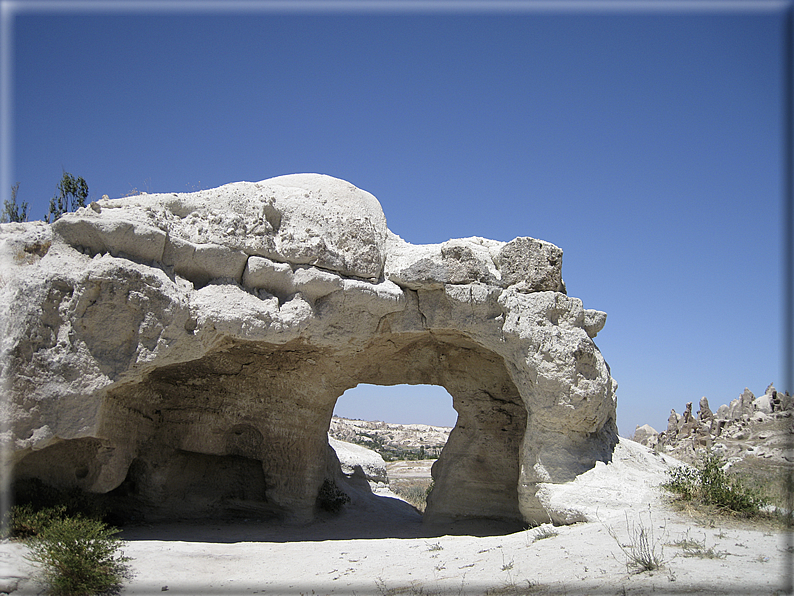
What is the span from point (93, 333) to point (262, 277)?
206cm

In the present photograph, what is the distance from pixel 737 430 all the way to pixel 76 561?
1735cm

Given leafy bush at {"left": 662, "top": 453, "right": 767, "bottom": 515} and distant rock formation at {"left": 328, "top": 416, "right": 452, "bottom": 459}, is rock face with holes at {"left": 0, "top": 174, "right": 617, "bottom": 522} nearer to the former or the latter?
leafy bush at {"left": 662, "top": 453, "right": 767, "bottom": 515}

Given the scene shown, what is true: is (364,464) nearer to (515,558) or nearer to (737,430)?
(515,558)

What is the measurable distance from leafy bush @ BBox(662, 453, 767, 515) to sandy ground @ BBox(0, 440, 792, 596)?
0.89 feet

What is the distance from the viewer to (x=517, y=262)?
8.25m

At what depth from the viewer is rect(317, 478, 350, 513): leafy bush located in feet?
33.7

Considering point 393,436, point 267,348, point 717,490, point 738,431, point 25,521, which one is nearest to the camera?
point 717,490

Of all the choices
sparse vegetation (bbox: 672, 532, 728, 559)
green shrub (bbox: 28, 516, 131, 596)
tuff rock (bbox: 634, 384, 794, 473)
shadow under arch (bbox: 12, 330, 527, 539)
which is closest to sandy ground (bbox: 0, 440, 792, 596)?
sparse vegetation (bbox: 672, 532, 728, 559)

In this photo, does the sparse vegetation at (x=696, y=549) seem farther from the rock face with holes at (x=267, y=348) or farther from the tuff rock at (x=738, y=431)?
the tuff rock at (x=738, y=431)

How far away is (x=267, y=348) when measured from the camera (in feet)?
29.5

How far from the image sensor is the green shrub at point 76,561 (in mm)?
5305

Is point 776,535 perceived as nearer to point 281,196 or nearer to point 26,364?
point 281,196

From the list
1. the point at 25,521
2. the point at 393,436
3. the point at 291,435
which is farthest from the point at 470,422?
the point at 393,436

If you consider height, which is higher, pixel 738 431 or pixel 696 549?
pixel 738 431
